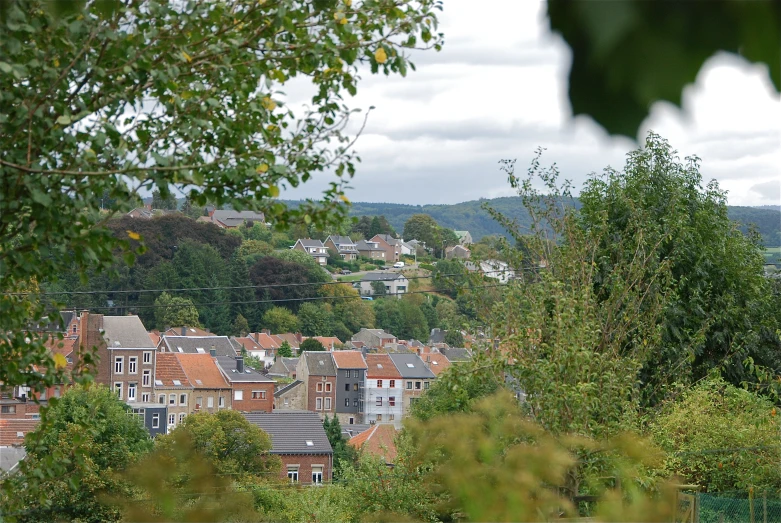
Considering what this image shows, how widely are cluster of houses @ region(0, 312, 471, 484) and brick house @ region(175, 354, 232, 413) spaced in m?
0.06

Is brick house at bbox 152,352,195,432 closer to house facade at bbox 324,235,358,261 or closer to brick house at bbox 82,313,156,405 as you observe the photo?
brick house at bbox 82,313,156,405

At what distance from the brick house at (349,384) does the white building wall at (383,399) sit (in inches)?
28.0

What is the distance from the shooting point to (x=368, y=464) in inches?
596

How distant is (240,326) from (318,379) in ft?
60.0

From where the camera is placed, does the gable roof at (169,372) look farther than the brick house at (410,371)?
No

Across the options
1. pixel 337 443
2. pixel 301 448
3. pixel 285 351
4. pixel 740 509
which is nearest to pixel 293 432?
pixel 301 448

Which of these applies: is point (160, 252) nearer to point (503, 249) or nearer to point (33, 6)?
point (503, 249)

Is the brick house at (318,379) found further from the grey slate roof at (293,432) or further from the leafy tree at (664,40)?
the leafy tree at (664,40)

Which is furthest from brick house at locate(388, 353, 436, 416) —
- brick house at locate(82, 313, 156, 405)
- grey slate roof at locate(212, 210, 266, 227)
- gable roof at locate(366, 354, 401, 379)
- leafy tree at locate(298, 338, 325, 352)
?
grey slate roof at locate(212, 210, 266, 227)

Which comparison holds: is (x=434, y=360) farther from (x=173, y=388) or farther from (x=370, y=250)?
(x=370, y=250)

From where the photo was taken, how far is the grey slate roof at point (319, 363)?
190 feet

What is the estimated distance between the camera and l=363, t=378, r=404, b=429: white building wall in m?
58.2

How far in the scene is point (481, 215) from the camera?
79.6 metres

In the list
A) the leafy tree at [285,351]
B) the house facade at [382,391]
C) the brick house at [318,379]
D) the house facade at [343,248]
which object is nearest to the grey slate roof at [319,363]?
the brick house at [318,379]
